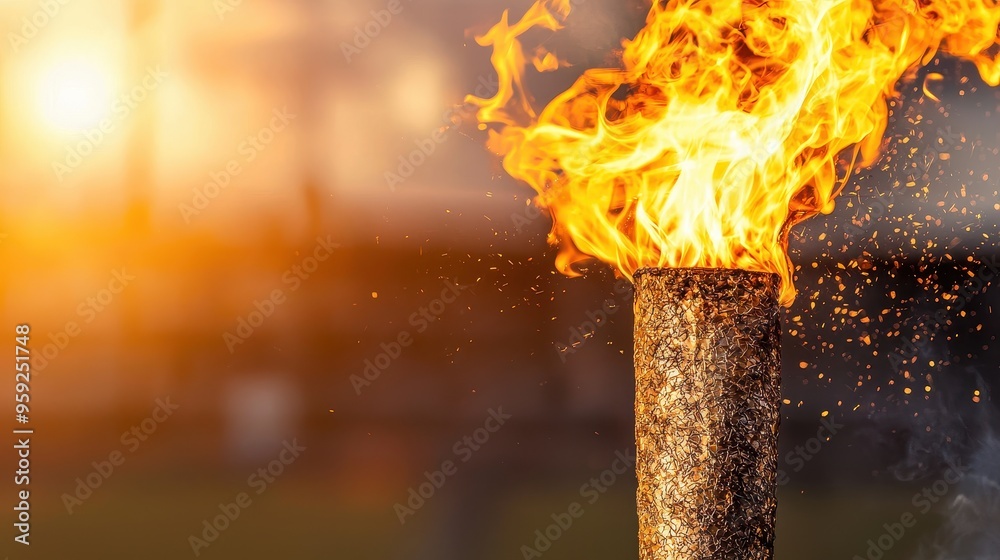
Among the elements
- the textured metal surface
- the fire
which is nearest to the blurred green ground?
the fire

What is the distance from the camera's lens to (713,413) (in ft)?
4.82

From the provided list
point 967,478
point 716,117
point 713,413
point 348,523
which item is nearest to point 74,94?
point 348,523

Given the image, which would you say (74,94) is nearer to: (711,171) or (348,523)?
(348,523)

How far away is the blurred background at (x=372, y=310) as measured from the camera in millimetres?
2305

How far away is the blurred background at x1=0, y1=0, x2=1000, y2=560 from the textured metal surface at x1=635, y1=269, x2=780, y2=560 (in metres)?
0.91

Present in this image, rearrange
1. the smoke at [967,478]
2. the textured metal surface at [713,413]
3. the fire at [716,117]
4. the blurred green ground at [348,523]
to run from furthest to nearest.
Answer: the smoke at [967,478] → the blurred green ground at [348,523] → the fire at [716,117] → the textured metal surface at [713,413]

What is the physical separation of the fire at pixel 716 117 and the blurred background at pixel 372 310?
0.27 ft

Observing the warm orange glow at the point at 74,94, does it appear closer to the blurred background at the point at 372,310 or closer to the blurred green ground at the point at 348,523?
the blurred background at the point at 372,310

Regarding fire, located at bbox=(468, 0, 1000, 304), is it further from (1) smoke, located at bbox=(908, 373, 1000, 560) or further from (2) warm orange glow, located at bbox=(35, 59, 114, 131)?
(2) warm orange glow, located at bbox=(35, 59, 114, 131)

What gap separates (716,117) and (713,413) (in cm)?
73

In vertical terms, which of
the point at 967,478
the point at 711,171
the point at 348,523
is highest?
the point at 711,171

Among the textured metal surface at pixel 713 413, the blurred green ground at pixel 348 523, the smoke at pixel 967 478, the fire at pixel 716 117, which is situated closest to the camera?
the textured metal surface at pixel 713 413

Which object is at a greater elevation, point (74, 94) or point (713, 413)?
point (74, 94)

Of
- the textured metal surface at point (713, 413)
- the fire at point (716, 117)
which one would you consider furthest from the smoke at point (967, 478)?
the textured metal surface at point (713, 413)
